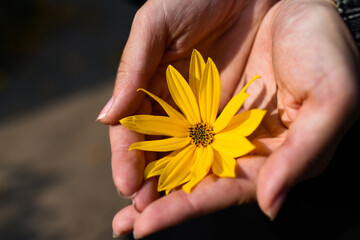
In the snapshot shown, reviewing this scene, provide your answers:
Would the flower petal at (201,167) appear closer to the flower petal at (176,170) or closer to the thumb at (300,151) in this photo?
the flower petal at (176,170)

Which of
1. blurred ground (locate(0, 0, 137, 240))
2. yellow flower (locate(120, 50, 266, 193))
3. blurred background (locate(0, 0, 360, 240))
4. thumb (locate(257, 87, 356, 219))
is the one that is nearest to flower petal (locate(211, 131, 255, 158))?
yellow flower (locate(120, 50, 266, 193))

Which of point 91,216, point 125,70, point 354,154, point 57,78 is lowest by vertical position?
point 91,216

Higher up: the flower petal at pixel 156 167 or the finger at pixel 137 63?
the finger at pixel 137 63

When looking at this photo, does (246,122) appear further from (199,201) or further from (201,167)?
(199,201)

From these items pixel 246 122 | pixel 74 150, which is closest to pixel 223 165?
pixel 246 122

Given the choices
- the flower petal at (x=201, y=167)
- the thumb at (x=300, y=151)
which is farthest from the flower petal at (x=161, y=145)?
the thumb at (x=300, y=151)

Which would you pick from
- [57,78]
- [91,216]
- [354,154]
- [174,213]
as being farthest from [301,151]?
[57,78]

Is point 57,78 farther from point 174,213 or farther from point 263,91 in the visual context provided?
point 174,213
